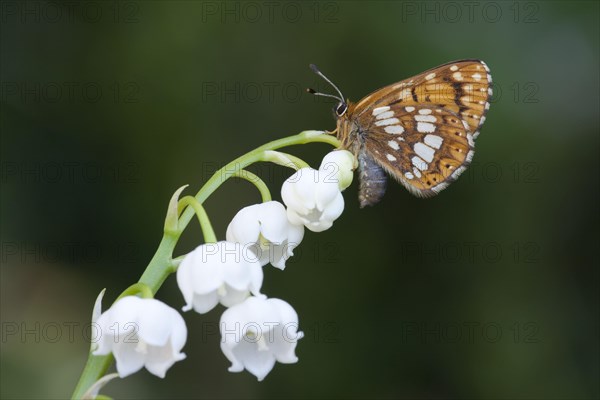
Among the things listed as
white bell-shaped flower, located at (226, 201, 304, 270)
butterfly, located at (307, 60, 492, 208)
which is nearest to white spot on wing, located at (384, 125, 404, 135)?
butterfly, located at (307, 60, 492, 208)

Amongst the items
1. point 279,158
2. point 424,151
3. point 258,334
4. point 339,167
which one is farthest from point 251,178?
A: point 424,151

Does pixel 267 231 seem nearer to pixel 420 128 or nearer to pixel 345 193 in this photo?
pixel 420 128

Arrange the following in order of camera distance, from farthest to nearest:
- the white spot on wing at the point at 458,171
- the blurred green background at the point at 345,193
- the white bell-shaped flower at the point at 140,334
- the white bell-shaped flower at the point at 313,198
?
the blurred green background at the point at 345,193
the white spot on wing at the point at 458,171
the white bell-shaped flower at the point at 313,198
the white bell-shaped flower at the point at 140,334

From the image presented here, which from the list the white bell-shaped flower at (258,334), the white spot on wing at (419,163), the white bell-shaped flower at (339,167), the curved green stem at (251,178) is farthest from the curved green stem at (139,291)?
the white spot on wing at (419,163)

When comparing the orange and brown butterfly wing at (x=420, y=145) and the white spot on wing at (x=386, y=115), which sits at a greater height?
the white spot on wing at (x=386, y=115)

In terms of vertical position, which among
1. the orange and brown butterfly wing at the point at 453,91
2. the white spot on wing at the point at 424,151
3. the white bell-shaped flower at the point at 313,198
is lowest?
the white bell-shaped flower at the point at 313,198

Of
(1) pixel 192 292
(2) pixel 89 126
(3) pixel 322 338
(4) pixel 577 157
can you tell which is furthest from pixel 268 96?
(1) pixel 192 292

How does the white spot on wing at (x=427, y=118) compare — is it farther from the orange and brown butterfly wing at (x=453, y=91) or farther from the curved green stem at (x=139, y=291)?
the curved green stem at (x=139, y=291)

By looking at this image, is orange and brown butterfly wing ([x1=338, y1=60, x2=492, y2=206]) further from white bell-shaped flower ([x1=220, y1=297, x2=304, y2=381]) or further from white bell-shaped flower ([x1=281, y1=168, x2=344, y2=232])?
white bell-shaped flower ([x1=220, y1=297, x2=304, y2=381])
